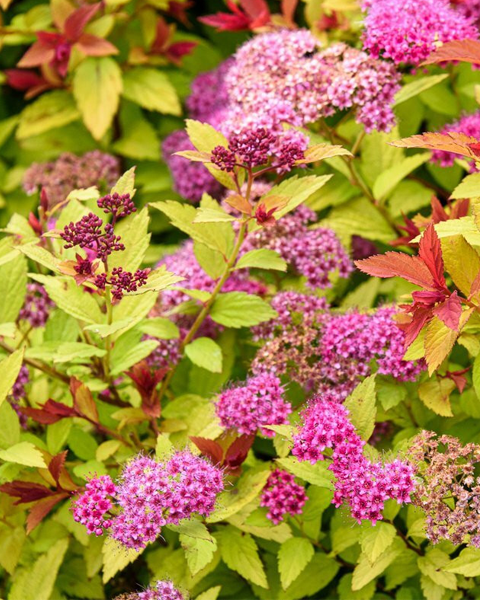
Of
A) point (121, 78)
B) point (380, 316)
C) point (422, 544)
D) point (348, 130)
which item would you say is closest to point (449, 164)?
point (348, 130)

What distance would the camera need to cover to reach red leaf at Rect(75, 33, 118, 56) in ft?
8.51

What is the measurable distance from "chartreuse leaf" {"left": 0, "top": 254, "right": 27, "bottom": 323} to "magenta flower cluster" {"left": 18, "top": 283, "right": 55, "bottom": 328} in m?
0.11

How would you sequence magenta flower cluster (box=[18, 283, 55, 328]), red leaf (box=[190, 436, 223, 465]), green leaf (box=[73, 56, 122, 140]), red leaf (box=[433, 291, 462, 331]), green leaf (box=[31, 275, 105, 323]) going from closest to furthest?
red leaf (box=[433, 291, 462, 331]), red leaf (box=[190, 436, 223, 465]), green leaf (box=[31, 275, 105, 323]), magenta flower cluster (box=[18, 283, 55, 328]), green leaf (box=[73, 56, 122, 140])

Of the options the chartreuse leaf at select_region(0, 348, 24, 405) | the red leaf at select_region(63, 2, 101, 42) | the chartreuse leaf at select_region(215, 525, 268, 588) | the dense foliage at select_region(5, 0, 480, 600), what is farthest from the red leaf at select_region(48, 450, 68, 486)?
the red leaf at select_region(63, 2, 101, 42)

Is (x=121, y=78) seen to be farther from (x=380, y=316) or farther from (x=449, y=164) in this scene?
(x=380, y=316)

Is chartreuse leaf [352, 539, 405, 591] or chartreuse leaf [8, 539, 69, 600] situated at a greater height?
chartreuse leaf [352, 539, 405, 591]

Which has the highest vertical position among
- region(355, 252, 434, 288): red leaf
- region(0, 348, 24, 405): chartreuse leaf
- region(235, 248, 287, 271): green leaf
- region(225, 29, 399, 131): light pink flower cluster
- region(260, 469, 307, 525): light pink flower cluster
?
region(225, 29, 399, 131): light pink flower cluster

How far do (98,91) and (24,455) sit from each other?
55.0 inches

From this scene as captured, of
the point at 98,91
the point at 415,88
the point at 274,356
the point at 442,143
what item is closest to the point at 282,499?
the point at 274,356

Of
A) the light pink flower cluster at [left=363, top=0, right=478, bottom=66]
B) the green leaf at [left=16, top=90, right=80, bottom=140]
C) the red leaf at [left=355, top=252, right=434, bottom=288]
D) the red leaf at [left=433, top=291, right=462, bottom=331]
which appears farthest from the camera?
the green leaf at [left=16, top=90, right=80, bottom=140]

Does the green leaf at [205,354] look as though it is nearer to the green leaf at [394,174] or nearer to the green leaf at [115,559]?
the green leaf at [115,559]

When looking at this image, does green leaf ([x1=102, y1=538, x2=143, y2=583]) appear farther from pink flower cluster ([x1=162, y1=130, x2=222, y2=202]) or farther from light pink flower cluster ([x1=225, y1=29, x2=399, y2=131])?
pink flower cluster ([x1=162, y1=130, x2=222, y2=202])

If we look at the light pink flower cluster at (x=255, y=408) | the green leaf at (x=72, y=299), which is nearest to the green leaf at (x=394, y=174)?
the light pink flower cluster at (x=255, y=408)

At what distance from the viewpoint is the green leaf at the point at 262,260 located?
1807 millimetres
